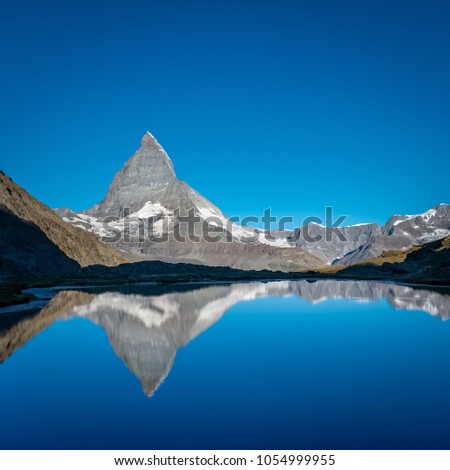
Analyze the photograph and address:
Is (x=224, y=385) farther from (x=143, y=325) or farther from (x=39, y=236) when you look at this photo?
(x=39, y=236)

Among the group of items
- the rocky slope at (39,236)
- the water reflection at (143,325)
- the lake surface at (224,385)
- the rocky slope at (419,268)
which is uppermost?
the rocky slope at (39,236)

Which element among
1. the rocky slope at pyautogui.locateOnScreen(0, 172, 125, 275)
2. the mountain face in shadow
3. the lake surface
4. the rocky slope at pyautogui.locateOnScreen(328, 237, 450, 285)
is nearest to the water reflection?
the lake surface

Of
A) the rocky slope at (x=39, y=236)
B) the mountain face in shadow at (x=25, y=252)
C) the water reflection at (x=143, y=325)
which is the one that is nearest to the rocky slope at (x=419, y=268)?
the water reflection at (x=143, y=325)

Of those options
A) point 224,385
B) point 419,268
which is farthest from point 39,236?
point 224,385

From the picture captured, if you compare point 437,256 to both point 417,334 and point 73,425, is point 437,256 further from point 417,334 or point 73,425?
point 73,425

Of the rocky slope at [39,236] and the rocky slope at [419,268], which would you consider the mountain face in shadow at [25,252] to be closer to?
the rocky slope at [39,236]

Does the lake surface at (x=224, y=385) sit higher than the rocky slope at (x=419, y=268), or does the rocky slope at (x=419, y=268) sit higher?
the rocky slope at (x=419, y=268)
